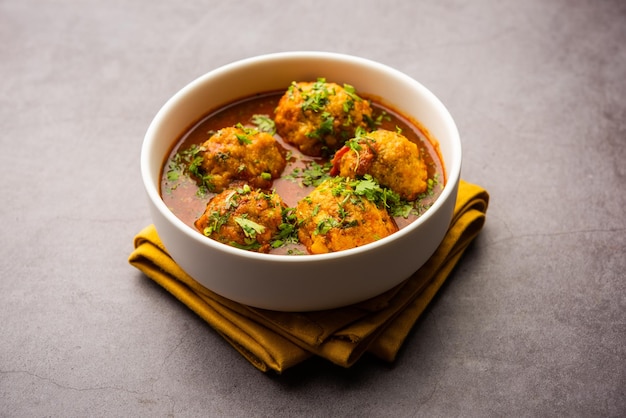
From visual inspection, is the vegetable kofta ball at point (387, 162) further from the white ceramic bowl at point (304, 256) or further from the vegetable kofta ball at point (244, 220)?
the vegetable kofta ball at point (244, 220)

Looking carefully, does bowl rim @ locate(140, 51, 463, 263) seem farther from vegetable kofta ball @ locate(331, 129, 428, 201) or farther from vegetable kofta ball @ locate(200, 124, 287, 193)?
vegetable kofta ball @ locate(200, 124, 287, 193)

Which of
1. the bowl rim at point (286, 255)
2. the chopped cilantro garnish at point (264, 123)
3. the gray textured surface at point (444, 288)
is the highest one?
the bowl rim at point (286, 255)

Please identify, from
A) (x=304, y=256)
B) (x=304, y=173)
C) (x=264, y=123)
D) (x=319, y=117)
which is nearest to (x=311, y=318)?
(x=304, y=256)

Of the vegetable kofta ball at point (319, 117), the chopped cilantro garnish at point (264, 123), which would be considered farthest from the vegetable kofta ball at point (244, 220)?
the chopped cilantro garnish at point (264, 123)

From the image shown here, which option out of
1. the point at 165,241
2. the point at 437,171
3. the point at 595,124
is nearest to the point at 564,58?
the point at 595,124

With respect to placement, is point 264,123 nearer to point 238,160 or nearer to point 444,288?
point 238,160

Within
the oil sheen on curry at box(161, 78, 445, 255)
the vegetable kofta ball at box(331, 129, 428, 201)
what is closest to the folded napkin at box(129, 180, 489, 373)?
the oil sheen on curry at box(161, 78, 445, 255)
